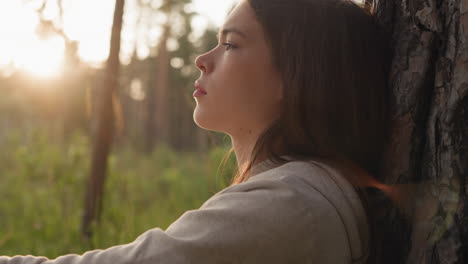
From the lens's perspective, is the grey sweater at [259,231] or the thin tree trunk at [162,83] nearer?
the grey sweater at [259,231]

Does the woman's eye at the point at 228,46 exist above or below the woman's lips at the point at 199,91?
above

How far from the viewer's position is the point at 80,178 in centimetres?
505

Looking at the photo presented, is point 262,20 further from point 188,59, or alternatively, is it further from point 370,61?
point 188,59

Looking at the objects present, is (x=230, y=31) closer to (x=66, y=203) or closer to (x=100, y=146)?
(x=100, y=146)

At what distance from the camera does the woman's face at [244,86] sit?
1.29 meters

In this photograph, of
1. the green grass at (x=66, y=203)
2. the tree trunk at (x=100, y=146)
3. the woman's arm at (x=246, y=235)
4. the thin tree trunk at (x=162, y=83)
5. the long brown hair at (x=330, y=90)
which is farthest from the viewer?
the thin tree trunk at (x=162, y=83)

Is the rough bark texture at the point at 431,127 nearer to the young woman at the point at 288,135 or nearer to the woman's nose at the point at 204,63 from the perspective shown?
the young woman at the point at 288,135

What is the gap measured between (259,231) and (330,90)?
42 cm

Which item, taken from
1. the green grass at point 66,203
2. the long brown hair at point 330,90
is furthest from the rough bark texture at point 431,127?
the green grass at point 66,203

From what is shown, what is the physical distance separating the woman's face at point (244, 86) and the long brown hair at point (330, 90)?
0.12ft

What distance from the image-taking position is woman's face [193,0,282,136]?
1289 mm

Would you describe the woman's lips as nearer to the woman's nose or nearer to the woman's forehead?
the woman's nose

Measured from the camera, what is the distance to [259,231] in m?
0.96

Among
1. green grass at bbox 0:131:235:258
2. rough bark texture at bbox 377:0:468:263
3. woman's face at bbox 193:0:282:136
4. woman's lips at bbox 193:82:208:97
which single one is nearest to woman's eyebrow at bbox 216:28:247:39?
woman's face at bbox 193:0:282:136
